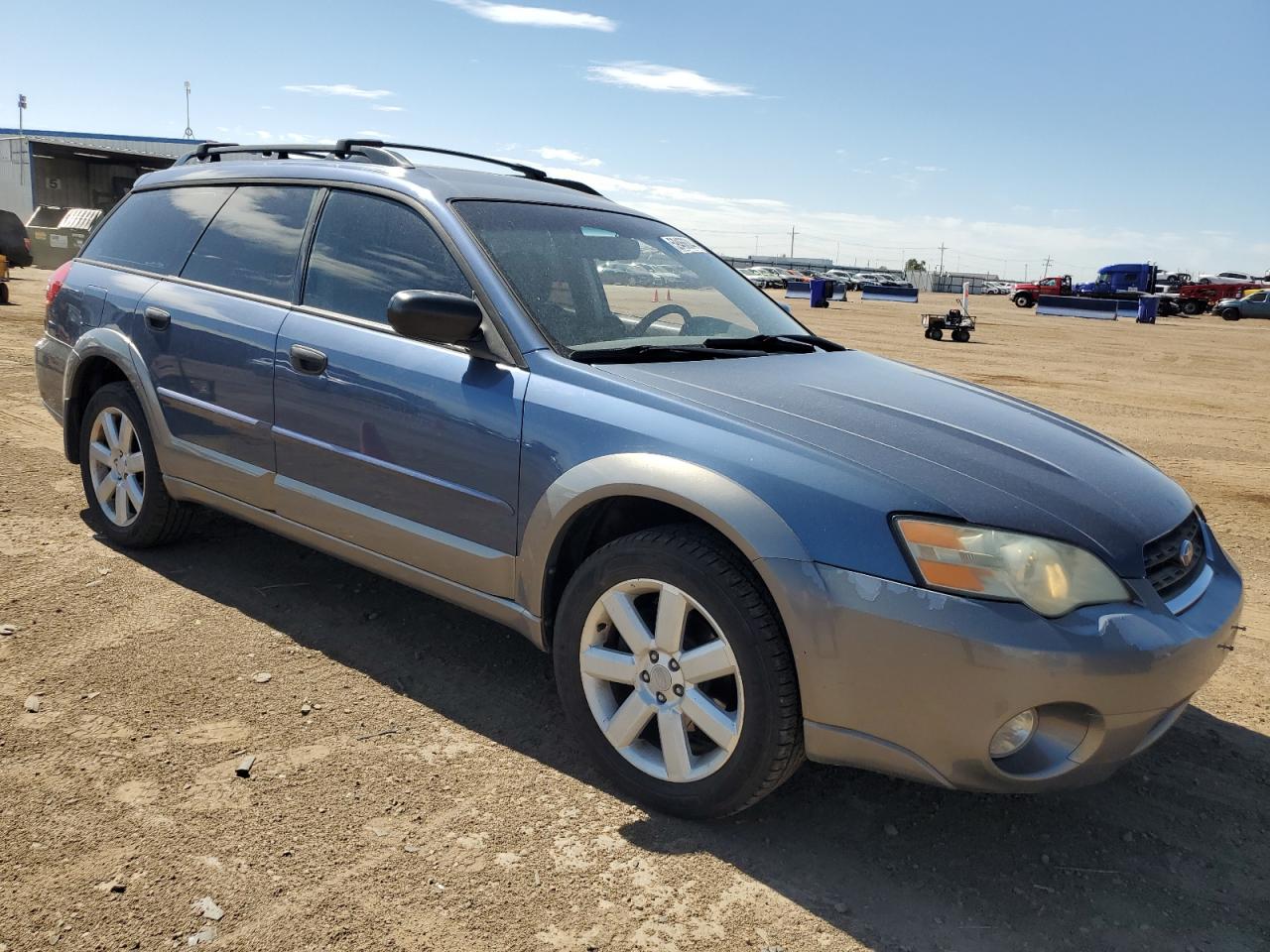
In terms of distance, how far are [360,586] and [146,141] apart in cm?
5756

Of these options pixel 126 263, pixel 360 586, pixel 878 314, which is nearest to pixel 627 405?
pixel 360 586

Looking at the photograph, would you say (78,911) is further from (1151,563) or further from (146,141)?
(146,141)

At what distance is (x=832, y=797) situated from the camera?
2.95m

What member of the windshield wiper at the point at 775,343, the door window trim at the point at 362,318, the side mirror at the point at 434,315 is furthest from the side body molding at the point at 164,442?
the windshield wiper at the point at 775,343

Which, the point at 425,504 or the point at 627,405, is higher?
the point at 627,405

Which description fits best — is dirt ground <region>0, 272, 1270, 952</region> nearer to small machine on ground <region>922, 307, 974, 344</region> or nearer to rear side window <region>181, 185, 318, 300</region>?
rear side window <region>181, 185, 318, 300</region>

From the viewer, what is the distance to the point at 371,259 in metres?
Answer: 3.57

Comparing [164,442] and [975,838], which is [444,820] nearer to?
[975,838]

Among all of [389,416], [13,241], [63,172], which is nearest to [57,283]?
[389,416]

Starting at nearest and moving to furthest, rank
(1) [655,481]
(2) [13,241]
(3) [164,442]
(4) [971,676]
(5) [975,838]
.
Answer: (4) [971,676] < (1) [655,481] < (5) [975,838] < (3) [164,442] < (2) [13,241]

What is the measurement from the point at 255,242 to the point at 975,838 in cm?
336

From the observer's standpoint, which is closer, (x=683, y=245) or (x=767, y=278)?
(x=683, y=245)

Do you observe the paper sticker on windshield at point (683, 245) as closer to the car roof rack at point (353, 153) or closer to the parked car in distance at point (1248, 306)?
the car roof rack at point (353, 153)

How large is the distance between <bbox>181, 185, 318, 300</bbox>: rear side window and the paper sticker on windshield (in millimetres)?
1412
